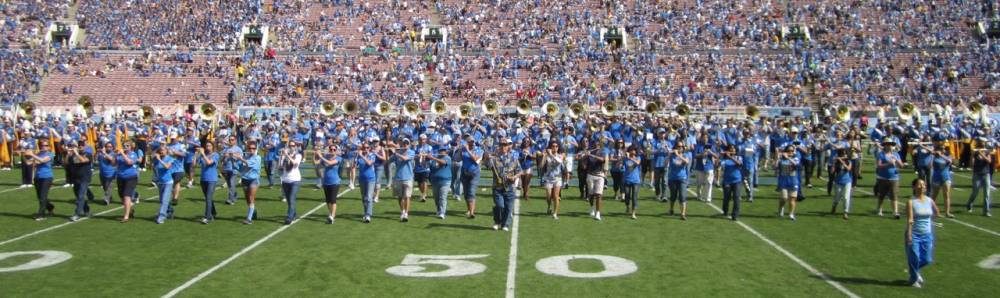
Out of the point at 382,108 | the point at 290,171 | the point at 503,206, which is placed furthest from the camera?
the point at 382,108

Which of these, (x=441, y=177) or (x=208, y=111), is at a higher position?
(x=208, y=111)

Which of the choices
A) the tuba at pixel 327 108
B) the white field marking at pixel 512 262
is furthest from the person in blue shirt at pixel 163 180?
the tuba at pixel 327 108

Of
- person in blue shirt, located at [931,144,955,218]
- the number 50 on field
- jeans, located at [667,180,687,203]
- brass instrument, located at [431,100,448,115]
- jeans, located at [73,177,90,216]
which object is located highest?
brass instrument, located at [431,100,448,115]

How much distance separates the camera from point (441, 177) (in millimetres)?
15008

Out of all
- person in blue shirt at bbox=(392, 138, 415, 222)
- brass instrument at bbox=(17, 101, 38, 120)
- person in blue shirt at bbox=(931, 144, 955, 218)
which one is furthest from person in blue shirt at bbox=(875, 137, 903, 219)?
brass instrument at bbox=(17, 101, 38, 120)

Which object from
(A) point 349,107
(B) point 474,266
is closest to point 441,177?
(B) point 474,266

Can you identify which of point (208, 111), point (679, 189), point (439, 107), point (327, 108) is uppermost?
point (439, 107)

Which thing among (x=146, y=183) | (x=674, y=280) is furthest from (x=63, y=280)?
(x=146, y=183)

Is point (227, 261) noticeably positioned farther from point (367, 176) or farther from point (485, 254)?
point (367, 176)

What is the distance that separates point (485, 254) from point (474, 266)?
2.66 feet

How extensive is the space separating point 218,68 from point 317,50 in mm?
5690

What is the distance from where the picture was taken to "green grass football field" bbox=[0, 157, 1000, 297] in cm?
1007

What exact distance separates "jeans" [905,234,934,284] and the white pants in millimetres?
7214

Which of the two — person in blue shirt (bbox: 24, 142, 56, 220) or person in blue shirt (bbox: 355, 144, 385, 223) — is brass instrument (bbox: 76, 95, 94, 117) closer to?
person in blue shirt (bbox: 24, 142, 56, 220)
